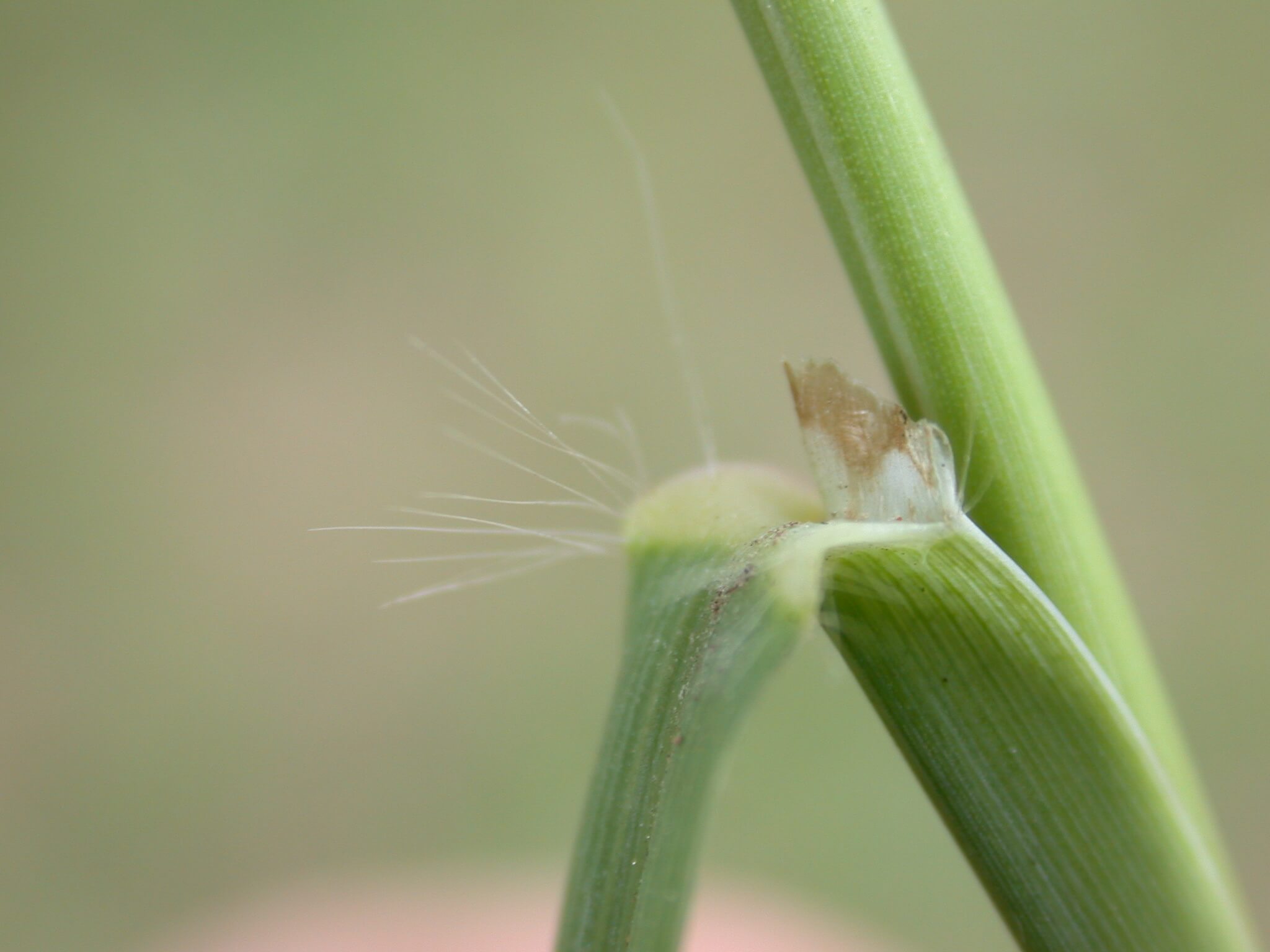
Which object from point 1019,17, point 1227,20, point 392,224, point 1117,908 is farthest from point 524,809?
point 1227,20

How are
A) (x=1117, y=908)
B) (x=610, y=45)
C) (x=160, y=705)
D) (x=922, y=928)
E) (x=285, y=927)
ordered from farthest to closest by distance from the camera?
(x=610, y=45), (x=160, y=705), (x=922, y=928), (x=285, y=927), (x=1117, y=908)

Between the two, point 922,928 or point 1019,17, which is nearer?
point 922,928

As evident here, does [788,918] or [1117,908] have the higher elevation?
[1117,908]

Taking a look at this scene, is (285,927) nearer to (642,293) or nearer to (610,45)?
(642,293)

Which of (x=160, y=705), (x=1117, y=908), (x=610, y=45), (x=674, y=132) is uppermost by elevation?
(x=610, y=45)

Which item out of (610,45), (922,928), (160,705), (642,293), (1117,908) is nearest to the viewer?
(1117,908)

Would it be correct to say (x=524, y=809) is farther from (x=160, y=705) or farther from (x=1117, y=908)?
(x=1117, y=908)
